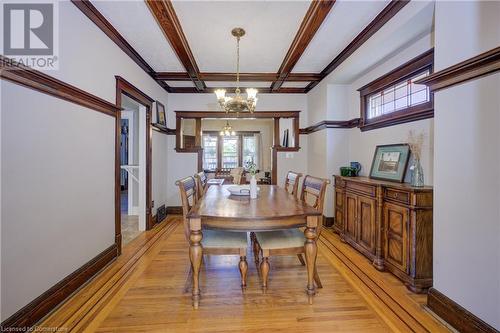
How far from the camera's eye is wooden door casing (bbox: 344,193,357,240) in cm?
303

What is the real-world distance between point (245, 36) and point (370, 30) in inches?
55.7

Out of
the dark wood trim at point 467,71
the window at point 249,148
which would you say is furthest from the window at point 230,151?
the dark wood trim at point 467,71

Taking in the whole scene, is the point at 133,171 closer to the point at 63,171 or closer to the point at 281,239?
the point at 63,171

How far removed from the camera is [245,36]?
2842 millimetres

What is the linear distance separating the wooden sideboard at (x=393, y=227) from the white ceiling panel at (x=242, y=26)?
200cm

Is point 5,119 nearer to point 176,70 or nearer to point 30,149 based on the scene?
point 30,149

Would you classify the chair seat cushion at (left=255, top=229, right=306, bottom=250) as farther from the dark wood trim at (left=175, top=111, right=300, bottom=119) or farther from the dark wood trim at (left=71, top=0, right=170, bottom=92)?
the dark wood trim at (left=175, top=111, right=300, bottom=119)

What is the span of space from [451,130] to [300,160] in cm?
341

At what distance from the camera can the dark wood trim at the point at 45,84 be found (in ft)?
4.83

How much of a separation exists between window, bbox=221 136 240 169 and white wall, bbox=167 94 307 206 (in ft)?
11.7

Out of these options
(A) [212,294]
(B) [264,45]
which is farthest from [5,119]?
(B) [264,45]

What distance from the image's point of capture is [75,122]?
2.09 metres

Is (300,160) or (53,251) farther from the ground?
(300,160)

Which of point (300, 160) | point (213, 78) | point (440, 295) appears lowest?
point (440, 295)
